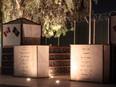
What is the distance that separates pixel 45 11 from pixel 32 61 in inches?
326

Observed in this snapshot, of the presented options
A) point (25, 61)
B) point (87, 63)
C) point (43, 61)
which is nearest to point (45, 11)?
point (25, 61)

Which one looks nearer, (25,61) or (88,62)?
(88,62)

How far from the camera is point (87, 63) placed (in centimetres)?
1923

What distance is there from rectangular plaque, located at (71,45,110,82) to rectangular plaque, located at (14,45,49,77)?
2.11 metres

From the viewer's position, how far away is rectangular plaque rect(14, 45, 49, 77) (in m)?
21.2

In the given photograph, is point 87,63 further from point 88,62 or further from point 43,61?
point 43,61

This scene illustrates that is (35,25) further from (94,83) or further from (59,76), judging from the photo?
(94,83)

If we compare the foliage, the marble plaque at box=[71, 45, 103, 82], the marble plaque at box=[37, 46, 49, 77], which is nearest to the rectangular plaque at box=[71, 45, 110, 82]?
the marble plaque at box=[71, 45, 103, 82]

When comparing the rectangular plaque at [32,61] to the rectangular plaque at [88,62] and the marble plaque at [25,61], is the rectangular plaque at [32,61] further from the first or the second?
the rectangular plaque at [88,62]

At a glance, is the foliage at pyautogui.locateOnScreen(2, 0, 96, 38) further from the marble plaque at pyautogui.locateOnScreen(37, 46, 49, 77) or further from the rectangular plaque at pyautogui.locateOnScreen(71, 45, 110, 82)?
the rectangular plaque at pyautogui.locateOnScreen(71, 45, 110, 82)

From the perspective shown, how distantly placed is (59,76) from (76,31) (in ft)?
16.2

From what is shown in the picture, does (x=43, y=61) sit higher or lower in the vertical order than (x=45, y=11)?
lower

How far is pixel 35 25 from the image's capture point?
23031 millimetres

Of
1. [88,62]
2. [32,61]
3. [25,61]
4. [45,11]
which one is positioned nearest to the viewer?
[88,62]
